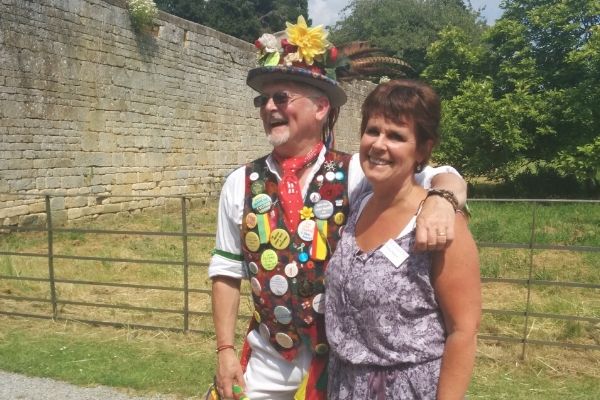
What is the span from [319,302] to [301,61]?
2.60 feet

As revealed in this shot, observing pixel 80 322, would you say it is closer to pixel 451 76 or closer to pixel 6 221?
pixel 6 221

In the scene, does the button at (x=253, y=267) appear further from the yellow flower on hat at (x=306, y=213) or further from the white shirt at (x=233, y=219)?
the yellow flower on hat at (x=306, y=213)

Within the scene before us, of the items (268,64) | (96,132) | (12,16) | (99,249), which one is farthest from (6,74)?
(268,64)

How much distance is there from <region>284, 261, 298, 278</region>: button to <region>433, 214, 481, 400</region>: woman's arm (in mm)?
506

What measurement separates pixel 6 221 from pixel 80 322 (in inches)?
150

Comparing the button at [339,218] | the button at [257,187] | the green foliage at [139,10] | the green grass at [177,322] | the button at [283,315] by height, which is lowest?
the green grass at [177,322]

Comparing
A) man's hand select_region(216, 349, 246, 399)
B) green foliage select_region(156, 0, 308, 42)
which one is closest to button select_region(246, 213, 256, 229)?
man's hand select_region(216, 349, 246, 399)

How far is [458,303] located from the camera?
1.49 metres

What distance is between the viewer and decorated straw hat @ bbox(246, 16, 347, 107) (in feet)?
6.30

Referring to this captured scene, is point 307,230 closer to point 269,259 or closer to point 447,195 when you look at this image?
point 269,259

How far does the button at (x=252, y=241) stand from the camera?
6.32 ft

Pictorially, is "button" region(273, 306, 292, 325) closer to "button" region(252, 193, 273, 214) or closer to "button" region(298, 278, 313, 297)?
"button" region(298, 278, 313, 297)

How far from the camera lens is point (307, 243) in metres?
1.87

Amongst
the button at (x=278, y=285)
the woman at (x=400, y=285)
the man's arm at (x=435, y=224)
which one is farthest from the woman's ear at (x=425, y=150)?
the button at (x=278, y=285)
